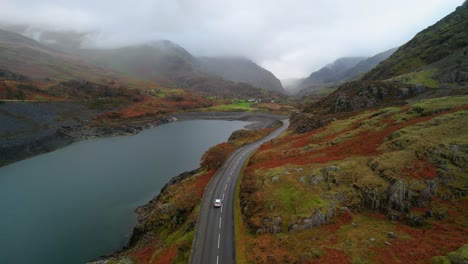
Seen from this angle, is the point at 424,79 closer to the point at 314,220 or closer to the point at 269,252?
the point at 314,220

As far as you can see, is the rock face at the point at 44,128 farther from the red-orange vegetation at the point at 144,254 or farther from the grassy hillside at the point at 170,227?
the red-orange vegetation at the point at 144,254

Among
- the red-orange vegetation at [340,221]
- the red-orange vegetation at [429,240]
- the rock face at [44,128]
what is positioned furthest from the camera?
the rock face at [44,128]

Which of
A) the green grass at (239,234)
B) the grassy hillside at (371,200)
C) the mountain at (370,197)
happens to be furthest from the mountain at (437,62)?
the green grass at (239,234)

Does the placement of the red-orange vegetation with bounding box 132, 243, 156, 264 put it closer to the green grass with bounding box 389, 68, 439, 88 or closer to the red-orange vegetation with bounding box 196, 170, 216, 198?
the red-orange vegetation with bounding box 196, 170, 216, 198

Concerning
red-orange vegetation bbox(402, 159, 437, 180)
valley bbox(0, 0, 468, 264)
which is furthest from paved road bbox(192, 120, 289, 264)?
red-orange vegetation bbox(402, 159, 437, 180)

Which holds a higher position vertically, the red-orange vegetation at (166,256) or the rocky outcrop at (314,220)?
the rocky outcrop at (314,220)

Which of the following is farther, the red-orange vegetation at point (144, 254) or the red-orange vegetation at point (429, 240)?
the red-orange vegetation at point (144, 254)
